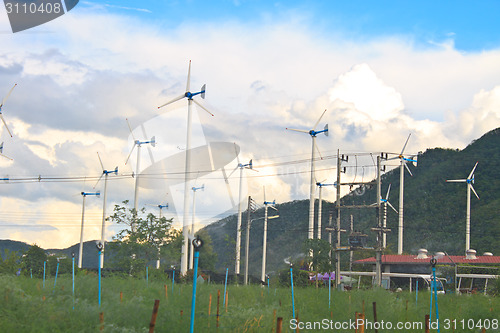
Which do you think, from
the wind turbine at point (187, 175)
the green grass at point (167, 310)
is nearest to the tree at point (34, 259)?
the wind turbine at point (187, 175)

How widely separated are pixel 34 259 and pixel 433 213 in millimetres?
73521

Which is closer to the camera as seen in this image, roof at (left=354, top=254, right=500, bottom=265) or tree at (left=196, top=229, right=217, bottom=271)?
roof at (left=354, top=254, right=500, bottom=265)

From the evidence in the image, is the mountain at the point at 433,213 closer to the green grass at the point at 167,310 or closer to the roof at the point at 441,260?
the roof at the point at 441,260

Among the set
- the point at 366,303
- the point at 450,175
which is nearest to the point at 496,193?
the point at 450,175

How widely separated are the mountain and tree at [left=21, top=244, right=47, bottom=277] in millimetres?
24102

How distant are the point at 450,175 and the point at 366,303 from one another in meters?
102

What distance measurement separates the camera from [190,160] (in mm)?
65688

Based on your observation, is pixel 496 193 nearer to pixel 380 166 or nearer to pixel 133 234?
pixel 380 166

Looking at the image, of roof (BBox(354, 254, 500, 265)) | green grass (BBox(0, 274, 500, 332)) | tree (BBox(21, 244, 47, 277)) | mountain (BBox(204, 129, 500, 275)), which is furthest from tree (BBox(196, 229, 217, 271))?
green grass (BBox(0, 274, 500, 332))

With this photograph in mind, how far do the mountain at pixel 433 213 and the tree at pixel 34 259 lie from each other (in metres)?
24.1

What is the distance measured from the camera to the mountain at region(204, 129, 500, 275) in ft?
328

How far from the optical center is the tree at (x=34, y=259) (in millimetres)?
72062

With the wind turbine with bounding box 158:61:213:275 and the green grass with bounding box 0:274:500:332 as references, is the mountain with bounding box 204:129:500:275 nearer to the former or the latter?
the wind turbine with bounding box 158:61:213:275

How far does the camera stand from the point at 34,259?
243 ft
